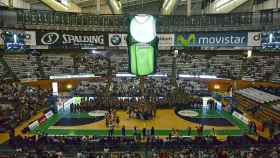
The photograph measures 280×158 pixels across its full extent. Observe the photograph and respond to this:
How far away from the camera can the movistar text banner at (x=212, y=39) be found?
133 ft

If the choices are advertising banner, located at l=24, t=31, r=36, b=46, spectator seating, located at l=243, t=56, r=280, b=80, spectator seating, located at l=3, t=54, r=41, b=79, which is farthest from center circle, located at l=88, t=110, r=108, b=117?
spectator seating, located at l=243, t=56, r=280, b=80

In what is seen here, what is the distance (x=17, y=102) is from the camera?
30047 millimetres

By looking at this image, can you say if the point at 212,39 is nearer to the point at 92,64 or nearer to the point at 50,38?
the point at 92,64

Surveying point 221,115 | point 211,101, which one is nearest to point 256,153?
point 221,115

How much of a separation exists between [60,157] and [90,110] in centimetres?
1494

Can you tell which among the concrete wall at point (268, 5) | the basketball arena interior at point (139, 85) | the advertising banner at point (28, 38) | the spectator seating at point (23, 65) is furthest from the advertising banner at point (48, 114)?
the concrete wall at point (268, 5)

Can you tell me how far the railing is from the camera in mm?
41094

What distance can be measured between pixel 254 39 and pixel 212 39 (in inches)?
235

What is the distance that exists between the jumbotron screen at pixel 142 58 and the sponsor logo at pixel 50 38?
2193 centimetres

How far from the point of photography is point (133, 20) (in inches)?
891

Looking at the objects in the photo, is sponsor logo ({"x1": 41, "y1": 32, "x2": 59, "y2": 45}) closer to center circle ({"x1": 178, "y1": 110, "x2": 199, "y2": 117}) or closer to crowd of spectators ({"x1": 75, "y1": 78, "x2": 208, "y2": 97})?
crowd of spectators ({"x1": 75, "y1": 78, "x2": 208, "y2": 97})

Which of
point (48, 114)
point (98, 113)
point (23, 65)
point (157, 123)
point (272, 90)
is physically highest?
point (23, 65)

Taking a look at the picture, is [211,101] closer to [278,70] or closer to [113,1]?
[278,70]

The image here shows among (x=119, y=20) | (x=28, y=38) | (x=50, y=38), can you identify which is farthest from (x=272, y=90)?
(x=28, y=38)
